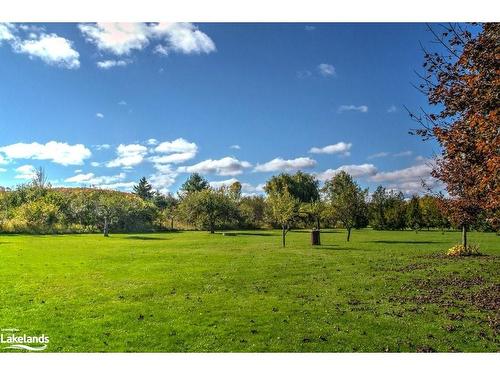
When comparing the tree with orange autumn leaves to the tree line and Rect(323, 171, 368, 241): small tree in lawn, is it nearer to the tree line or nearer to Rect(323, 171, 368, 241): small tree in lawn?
the tree line

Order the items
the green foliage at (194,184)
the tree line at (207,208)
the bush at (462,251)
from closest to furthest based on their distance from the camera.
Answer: the bush at (462,251)
the tree line at (207,208)
the green foliage at (194,184)

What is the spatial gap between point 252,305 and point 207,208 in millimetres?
38429

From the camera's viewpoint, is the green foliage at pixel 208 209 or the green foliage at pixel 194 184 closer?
the green foliage at pixel 208 209

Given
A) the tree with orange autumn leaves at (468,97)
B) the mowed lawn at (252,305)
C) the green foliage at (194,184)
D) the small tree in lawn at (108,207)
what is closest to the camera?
the tree with orange autumn leaves at (468,97)

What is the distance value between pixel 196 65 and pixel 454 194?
17042 mm

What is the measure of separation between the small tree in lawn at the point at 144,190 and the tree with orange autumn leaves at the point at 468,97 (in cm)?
4945

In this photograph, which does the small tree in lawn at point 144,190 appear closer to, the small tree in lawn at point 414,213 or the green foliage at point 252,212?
the green foliage at point 252,212

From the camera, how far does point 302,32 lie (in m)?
12.4

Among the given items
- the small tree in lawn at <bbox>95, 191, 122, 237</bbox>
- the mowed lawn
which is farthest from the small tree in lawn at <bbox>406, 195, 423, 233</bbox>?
the small tree in lawn at <bbox>95, 191, 122, 237</bbox>

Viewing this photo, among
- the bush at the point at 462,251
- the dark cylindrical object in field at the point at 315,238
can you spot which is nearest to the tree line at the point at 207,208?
the dark cylindrical object in field at the point at 315,238

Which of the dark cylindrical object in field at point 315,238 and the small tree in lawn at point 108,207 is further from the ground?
the small tree in lawn at point 108,207

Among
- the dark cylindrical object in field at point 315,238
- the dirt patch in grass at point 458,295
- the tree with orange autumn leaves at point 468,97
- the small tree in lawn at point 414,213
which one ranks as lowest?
the dirt patch in grass at point 458,295

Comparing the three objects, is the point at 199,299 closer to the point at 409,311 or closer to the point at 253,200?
the point at 409,311

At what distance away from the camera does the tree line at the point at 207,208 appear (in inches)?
1518
